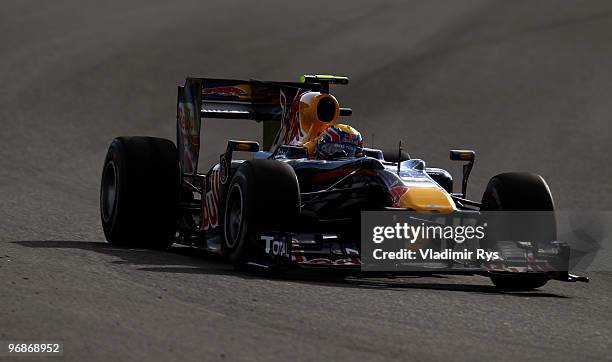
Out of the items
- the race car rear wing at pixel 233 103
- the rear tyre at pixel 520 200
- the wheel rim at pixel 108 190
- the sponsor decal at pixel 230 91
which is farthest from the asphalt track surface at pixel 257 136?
the sponsor decal at pixel 230 91

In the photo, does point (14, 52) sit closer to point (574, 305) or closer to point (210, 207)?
point (210, 207)

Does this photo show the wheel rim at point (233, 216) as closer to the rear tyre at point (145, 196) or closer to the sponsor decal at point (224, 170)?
the sponsor decal at point (224, 170)

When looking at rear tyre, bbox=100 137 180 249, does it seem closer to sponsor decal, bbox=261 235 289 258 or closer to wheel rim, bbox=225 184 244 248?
wheel rim, bbox=225 184 244 248

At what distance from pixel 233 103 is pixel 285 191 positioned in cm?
341

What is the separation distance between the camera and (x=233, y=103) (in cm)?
1426

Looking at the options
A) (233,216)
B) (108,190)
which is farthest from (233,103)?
(233,216)

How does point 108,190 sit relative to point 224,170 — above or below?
below

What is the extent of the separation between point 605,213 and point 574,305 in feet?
28.6

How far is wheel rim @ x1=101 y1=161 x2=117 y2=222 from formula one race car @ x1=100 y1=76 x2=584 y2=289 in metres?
0.01

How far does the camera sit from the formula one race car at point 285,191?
1096 cm

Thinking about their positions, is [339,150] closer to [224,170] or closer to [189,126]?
[224,170]

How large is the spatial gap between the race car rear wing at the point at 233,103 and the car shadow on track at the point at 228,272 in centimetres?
154

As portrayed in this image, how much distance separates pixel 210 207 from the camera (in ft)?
42.1

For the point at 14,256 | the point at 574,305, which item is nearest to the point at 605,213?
the point at 574,305
